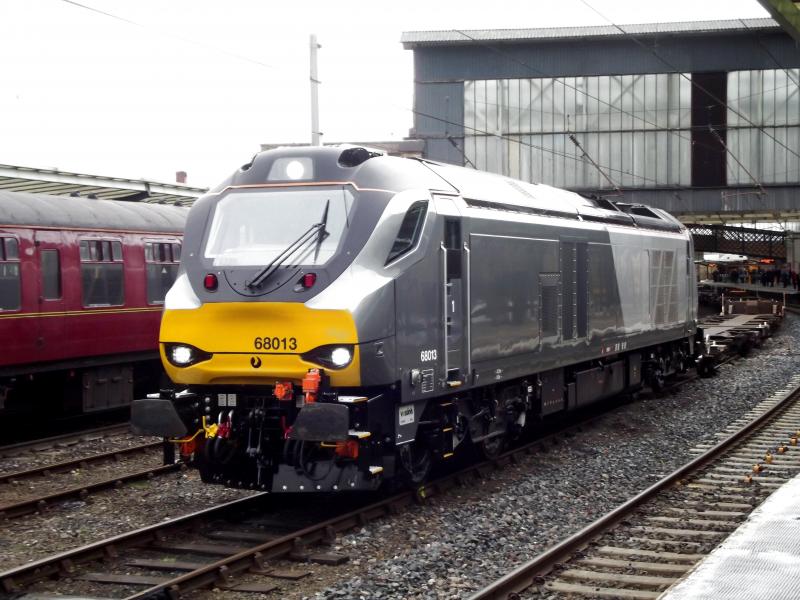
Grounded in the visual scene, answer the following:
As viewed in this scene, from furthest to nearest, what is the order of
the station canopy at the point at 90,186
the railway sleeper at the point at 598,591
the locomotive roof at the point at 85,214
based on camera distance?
the station canopy at the point at 90,186
the locomotive roof at the point at 85,214
the railway sleeper at the point at 598,591

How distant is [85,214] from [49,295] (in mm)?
1602

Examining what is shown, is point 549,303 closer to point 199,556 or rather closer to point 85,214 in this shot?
point 199,556

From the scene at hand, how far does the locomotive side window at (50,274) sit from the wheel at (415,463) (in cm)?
720

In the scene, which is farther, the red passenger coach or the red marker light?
the red passenger coach

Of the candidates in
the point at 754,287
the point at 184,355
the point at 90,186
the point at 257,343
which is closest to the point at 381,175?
the point at 257,343

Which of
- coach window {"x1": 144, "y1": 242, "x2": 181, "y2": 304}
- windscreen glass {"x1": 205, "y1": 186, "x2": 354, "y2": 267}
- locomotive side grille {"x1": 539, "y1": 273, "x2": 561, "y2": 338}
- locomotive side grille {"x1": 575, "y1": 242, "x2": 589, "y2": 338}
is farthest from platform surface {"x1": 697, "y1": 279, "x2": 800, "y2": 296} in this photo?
windscreen glass {"x1": 205, "y1": 186, "x2": 354, "y2": 267}

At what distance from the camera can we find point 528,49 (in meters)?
45.5

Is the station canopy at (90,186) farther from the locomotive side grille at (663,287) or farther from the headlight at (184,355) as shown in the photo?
the locomotive side grille at (663,287)

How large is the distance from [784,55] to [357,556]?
135 feet

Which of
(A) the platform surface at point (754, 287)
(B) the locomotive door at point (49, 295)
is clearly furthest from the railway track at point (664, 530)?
(A) the platform surface at point (754, 287)

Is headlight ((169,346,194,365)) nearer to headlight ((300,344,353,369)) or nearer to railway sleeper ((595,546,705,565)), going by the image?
headlight ((300,344,353,369))

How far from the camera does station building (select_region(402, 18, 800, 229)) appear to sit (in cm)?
4453

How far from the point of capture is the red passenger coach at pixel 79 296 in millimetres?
14898

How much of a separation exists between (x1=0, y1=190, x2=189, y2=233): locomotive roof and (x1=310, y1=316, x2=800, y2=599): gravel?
25.4 ft
